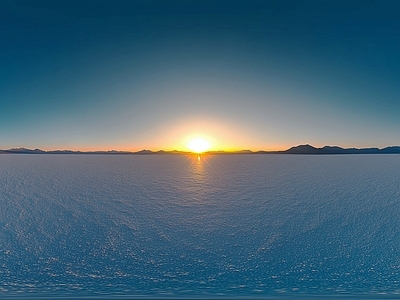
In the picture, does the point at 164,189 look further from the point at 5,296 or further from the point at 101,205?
the point at 5,296

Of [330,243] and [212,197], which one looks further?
[212,197]

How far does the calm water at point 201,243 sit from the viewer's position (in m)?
2.61

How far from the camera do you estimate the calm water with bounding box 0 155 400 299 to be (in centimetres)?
261

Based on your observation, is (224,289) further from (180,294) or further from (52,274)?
(52,274)

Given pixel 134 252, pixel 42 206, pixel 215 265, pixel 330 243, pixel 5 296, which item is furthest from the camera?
pixel 42 206

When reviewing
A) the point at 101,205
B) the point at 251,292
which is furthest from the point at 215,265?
the point at 101,205

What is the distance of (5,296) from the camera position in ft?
7.67

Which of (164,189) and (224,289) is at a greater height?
(164,189)

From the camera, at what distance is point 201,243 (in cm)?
359

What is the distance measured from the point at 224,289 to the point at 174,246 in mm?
1217

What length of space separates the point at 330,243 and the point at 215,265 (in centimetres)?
217

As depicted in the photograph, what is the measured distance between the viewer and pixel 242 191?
661 centimetres

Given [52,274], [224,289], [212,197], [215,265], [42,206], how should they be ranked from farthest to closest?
[212,197] < [42,206] < [215,265] < [52,274] < [224,289]

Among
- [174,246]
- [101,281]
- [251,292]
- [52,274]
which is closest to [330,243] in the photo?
[251,292]
